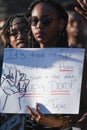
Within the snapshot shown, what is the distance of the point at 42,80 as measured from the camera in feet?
12.4

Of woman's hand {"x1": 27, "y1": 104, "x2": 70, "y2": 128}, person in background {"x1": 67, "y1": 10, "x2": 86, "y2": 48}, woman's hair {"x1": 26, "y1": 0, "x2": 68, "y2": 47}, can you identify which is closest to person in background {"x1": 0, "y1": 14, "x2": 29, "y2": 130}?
woman's hair {"x1": 26, "y1": 0, "x2": 68, "y2": 47}

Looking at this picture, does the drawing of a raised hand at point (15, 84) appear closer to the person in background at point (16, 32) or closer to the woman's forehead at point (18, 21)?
the person in background at point (16, 32)

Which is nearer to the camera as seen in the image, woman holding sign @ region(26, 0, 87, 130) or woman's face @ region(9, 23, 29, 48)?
woman holding sign @ region(26, 0, 87, 130)

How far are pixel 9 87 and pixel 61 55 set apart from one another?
0.41 metres

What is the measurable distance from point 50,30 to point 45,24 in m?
0.05

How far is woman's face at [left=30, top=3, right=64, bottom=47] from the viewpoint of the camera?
3.80 metres

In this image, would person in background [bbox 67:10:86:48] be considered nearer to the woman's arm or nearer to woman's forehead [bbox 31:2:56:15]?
woman's forehead [bbox 31:2:56:15]

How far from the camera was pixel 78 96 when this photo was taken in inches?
144

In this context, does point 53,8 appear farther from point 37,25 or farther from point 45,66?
point 45,66

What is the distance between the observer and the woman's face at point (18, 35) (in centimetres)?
440

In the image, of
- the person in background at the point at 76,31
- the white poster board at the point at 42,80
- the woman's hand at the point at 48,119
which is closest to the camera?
the woman's hand at the point at 48,119

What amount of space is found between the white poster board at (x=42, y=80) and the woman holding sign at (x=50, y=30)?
2.5 inches

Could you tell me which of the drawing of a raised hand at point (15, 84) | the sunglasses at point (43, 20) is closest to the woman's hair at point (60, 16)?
the sunglasses at point (43, 20)

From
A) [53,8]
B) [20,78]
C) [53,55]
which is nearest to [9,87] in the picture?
[20,78]
